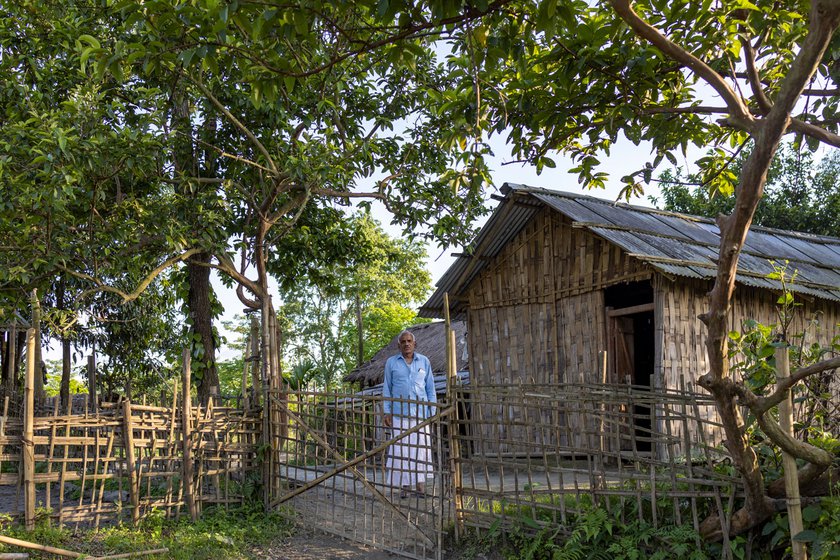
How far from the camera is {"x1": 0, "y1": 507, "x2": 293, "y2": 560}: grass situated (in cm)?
678

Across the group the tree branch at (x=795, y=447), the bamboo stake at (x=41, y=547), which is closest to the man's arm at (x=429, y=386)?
the bamboo stake at (x=41, y=547)

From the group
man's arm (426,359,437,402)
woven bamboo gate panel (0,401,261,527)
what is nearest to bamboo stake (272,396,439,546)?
woven bamboo gate panel (0,401,261,527)

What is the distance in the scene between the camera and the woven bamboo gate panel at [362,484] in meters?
6.79

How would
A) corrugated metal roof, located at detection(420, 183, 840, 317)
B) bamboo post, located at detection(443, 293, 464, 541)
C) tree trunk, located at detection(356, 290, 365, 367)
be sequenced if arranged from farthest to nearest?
1. tree trunk, located at detection(356, 290, 365, 367)
2. corrugated metal roof, located at detection(420, 183, 840, 317)
3. bamboo post, located at detection(443, 293, 464, 541)

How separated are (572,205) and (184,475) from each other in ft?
18.2

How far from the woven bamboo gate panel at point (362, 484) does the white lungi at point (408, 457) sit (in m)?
0.03

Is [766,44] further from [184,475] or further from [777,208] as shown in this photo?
[777,208]

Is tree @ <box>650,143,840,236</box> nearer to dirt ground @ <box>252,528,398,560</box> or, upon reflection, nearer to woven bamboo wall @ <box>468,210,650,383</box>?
woven bamboo wall @ <box>468,210,650,383</box>

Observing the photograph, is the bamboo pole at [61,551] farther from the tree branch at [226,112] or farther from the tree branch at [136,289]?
the tree branch at [226,112]

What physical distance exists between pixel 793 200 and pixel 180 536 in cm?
1718

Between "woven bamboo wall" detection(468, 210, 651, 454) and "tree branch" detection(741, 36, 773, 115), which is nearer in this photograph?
"tree branch" detection(741, 36, 773, 115)

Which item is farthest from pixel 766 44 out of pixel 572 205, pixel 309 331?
pixel 309 331

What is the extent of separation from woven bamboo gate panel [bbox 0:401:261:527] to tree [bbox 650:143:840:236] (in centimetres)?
1325

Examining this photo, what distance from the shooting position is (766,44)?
530cm
